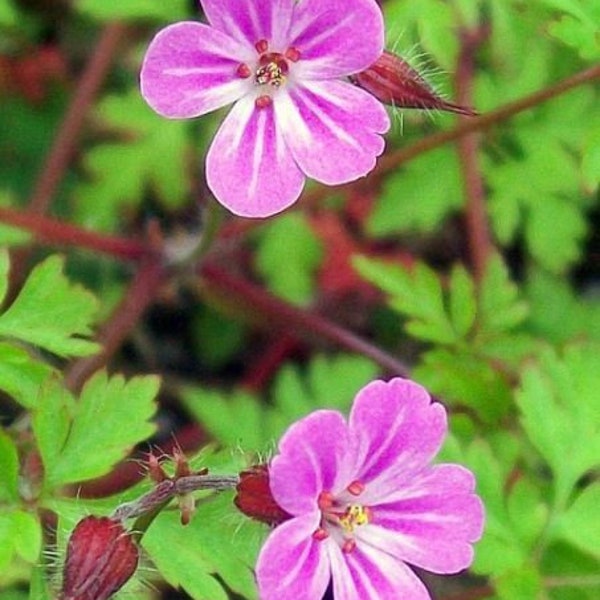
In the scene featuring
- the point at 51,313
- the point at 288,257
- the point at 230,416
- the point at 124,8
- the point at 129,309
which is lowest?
the point at 230,416

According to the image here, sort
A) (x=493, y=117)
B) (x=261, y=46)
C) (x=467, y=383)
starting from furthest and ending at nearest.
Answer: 1. (x=467, y=383)
2. (x=493, y=117)
3. (x=261, y=46)

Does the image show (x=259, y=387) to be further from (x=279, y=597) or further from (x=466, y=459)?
(x=279, y=597)

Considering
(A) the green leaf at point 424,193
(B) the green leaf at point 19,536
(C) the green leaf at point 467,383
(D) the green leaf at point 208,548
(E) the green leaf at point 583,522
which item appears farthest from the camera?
(A) the green leaf at point 424,193

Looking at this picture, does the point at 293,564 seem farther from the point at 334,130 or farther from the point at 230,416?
the point at 230,416

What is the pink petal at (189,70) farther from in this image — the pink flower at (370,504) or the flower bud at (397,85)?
the pink flower at (370,504)

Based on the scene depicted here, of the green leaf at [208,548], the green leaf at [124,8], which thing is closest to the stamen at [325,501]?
the green leaf at [208,548]

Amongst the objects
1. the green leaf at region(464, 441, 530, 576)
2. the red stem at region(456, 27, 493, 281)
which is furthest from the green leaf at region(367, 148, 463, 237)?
the green leaf at region(464, 441, 530, 576)

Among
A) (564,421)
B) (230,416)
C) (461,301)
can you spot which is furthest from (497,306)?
(230,416)
